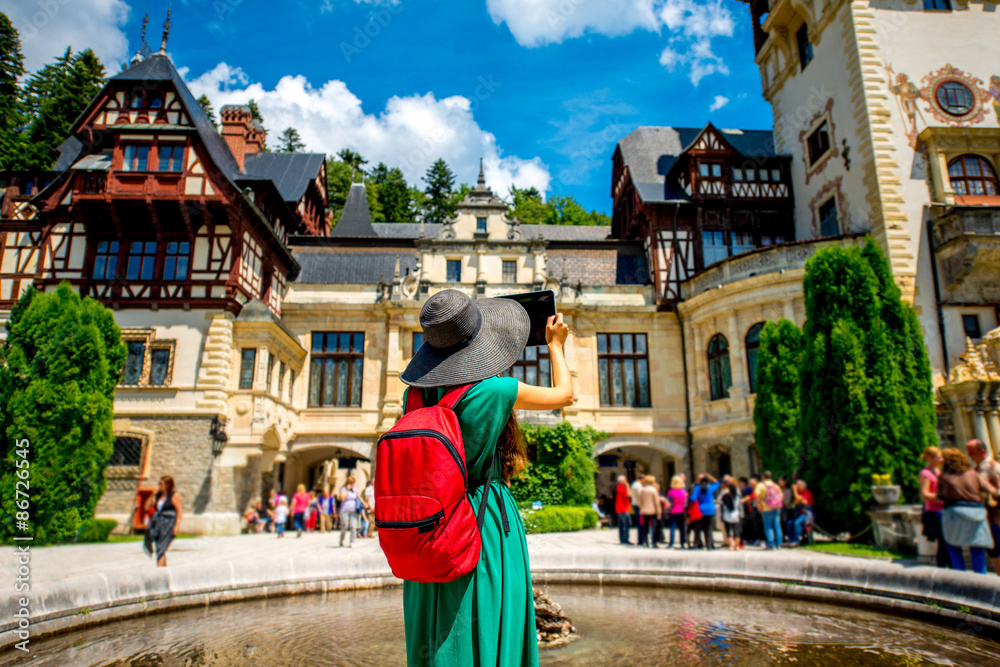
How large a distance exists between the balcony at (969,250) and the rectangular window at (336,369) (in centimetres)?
2014

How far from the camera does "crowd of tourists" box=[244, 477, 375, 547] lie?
1581cm

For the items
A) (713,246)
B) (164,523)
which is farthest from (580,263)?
(164,523)

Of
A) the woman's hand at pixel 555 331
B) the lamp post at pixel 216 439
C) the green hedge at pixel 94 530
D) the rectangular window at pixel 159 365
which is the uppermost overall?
the rectangular window at pixel 159 365

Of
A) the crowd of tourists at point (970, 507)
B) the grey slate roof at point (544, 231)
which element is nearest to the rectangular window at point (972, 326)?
the crowd of tourists at point (970, 507)

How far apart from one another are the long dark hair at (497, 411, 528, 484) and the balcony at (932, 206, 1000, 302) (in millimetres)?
21276

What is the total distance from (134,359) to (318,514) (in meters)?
8.23

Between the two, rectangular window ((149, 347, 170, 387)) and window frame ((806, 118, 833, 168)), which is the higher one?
window frame ((806, 118, 833, 168))

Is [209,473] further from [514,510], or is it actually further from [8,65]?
[8,65]

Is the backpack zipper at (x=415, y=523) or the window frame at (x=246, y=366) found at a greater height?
the window frame at (x=246, y=366)

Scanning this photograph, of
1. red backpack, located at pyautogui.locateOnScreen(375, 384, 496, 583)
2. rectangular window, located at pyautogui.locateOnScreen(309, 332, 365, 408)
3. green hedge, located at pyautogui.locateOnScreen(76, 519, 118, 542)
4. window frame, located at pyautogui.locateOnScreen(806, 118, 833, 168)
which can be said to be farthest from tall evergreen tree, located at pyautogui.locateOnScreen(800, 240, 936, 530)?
green hedge, located at pyautogui.locateOnScreen(76, 519, 118, 542)

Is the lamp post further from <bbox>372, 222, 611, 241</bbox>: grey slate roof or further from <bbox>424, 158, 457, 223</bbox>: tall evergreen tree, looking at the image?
<bbox>424, 158, 457, 223</bbox>: tall evergreen tree

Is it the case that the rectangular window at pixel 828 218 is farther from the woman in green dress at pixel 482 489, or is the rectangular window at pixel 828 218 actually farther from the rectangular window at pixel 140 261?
the rectangular window at pixel 140 261

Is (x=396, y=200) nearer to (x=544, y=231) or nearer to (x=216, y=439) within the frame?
(x=544, y=231)

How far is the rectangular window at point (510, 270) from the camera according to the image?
2525cm
